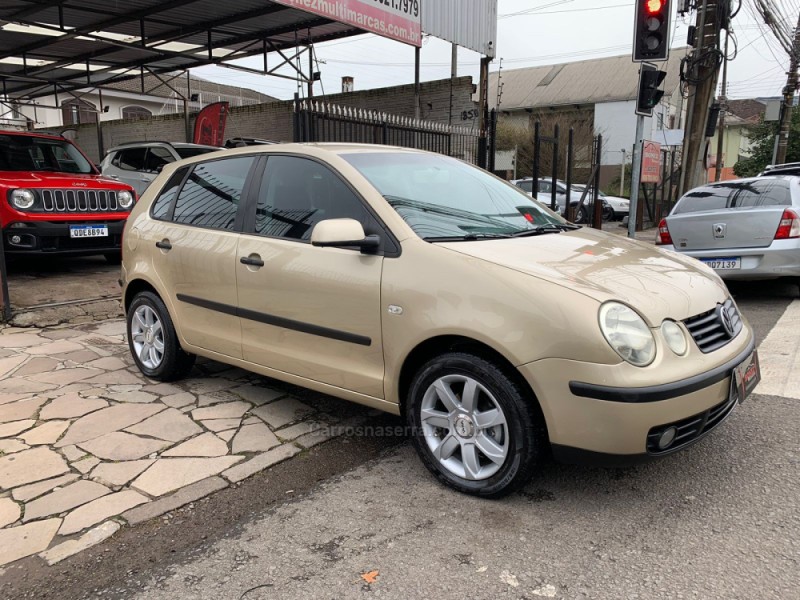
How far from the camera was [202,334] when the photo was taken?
159 inches

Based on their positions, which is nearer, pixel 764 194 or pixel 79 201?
pixel 764 194

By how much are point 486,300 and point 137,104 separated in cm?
2883

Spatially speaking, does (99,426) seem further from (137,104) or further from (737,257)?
(137,104)

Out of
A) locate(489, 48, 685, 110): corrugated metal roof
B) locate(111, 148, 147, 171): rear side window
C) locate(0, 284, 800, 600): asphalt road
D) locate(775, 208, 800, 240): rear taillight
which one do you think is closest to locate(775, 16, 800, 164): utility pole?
locate(489, 48, 685, 110): corrugated metal roof

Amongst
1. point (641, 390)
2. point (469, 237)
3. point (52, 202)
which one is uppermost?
point (52, 202)

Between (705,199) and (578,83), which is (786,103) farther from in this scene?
(578,83)

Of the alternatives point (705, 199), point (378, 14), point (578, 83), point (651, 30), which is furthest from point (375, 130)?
point (578, 83)

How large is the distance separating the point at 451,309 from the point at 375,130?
6.79 metres

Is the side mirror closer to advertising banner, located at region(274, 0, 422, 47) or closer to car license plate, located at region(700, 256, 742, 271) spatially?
car license plate, located at region(700, 256, 742, 271)

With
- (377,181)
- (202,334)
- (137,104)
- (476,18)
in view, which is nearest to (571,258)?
(377,181)

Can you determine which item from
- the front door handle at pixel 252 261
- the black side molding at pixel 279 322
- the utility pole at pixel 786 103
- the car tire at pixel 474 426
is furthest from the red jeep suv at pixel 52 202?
the utility pole at pixel 786 103

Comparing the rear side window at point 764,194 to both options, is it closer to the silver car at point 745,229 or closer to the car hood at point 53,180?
the silver car at point 745,229

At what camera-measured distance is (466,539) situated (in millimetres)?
2557

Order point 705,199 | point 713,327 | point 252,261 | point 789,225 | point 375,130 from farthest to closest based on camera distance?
point 375,130 → point 705,199 → point 789,225 → point 252,261 → point 713,327
